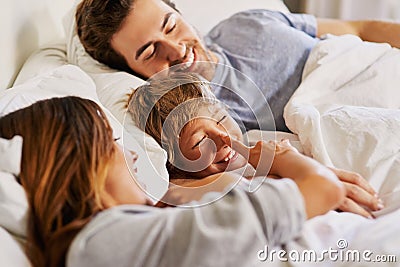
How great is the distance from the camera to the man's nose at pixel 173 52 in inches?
54.0

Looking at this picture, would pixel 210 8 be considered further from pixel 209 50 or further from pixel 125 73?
pixel 125 73

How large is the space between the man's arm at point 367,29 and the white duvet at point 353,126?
0.28m

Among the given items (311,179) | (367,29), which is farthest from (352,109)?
(367,29)

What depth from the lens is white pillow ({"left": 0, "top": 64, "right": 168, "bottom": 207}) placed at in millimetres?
939

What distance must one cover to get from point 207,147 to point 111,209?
12.8 inches

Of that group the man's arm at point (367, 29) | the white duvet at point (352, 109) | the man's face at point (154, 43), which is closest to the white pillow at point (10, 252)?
the white duvet at point (352, 109)

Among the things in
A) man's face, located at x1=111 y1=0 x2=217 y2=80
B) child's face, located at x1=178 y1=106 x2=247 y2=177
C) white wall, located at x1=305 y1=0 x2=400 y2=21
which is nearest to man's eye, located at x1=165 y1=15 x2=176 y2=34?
man's face, located at x1=111 y1=0 x2=217 y2=80

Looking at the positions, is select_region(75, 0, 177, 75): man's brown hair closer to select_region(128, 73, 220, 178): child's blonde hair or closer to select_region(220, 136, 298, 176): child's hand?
select_region(128, 73, 220, 178): child's blonde hair

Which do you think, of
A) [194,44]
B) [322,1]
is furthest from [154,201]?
[322,1]

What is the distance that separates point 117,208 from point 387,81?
33.4 inches

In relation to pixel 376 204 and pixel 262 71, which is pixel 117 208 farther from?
pixel 262 71

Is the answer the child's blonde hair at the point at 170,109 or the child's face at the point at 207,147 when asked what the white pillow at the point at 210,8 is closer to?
the child's blonde hair at the point at 170,109

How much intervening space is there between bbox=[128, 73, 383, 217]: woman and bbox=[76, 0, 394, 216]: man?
0.21m

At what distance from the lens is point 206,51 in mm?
1498
